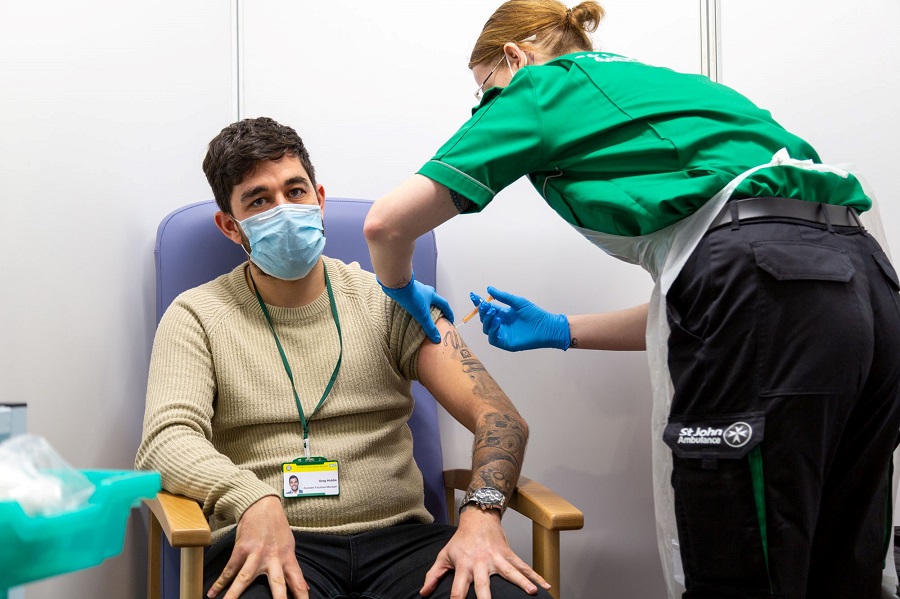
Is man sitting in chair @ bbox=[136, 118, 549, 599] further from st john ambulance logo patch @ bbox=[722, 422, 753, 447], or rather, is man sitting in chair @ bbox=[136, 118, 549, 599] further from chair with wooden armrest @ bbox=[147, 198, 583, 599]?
st john ambulance logo patch @ bbox=[722, 422, 753, 447]

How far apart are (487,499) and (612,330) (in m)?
0.63

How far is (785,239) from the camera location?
1.34m

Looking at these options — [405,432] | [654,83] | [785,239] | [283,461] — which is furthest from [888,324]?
[283,461]

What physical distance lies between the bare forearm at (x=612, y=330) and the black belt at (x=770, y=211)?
64 cm

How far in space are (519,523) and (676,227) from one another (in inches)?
44.7

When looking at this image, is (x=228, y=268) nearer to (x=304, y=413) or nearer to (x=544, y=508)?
(x=304, y=413)

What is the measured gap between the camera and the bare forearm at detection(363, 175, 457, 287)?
1459mm

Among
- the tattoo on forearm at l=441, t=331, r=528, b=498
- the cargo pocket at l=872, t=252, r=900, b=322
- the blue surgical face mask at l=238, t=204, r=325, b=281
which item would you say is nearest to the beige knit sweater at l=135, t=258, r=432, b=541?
the blue surgical face mask at l=238, t=204, r=325, b=281

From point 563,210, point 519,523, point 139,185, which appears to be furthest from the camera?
point 519,523

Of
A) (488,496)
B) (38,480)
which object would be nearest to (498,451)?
(488,496)

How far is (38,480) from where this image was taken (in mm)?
744

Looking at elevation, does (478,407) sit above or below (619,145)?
below

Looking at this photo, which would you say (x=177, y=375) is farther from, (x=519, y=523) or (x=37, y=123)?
(x=519, y=523)

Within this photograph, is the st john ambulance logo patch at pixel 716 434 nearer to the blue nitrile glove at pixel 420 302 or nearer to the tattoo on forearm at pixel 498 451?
the tattoo on forearm at pixel 498 451
